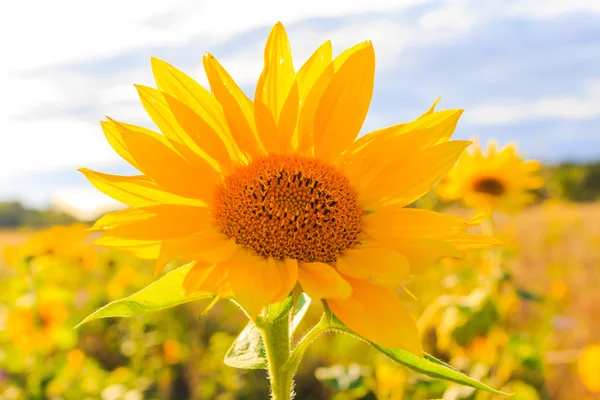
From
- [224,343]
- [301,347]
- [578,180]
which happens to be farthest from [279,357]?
[578,180]

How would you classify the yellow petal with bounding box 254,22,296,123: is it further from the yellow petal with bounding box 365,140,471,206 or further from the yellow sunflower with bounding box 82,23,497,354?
the yellow petal with bounding box 365,140,471,206

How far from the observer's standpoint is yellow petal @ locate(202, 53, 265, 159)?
1192 millimetres

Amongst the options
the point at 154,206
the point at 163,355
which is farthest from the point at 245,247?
the point at 163,355

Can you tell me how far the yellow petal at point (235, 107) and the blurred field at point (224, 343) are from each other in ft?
3.33

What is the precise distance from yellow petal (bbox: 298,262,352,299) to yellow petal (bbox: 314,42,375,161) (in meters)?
0.28

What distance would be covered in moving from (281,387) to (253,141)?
469 millimetres

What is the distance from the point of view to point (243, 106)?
1.25 m

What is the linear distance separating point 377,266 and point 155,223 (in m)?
0.38

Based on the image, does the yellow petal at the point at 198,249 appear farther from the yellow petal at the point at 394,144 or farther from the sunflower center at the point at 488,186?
the sunflower center at the point at 488,186

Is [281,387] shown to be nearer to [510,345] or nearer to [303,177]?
[303,177]

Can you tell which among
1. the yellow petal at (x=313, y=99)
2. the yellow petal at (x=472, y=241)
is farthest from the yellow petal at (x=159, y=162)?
the yellow petal at (x=472, y=241)

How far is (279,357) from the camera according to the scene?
1.10 metres

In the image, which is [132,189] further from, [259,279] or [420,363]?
[420,363]

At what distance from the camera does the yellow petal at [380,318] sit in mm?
993
